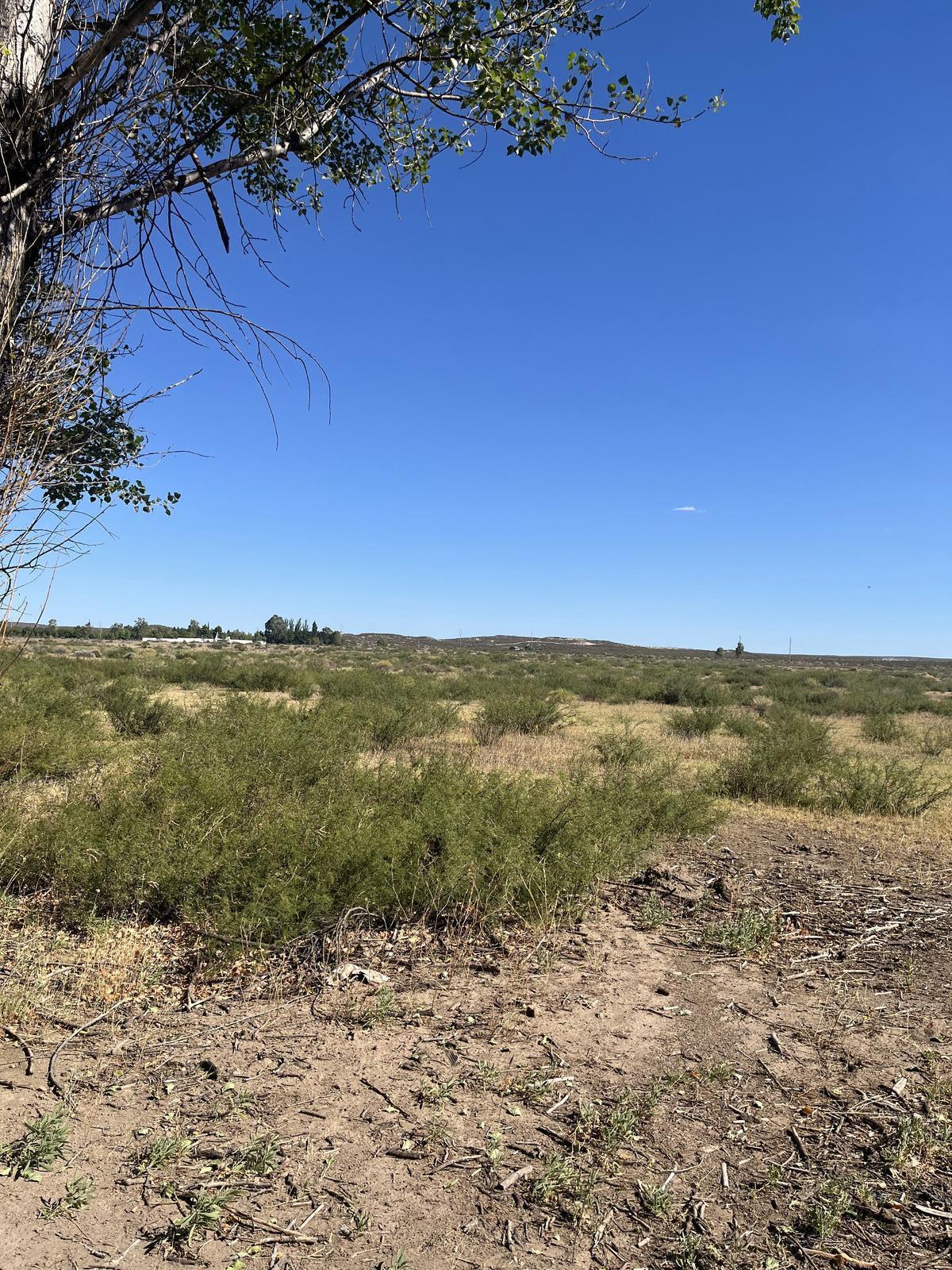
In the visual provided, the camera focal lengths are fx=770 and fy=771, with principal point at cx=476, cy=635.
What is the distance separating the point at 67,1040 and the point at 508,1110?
208 cm

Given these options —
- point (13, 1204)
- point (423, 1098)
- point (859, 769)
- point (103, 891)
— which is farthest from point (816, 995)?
point (859, 769)

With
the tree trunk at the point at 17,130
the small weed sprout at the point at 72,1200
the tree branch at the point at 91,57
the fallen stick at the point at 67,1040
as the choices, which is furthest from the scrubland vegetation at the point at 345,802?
the tree branch at the point at 91,57

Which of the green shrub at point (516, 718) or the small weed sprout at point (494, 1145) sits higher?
the green shrub at point (516, 718)

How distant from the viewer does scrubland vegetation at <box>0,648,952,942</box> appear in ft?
16.8

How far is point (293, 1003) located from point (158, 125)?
4561 millimetres

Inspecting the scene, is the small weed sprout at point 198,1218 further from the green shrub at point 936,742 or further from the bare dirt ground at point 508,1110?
the green shrub at point 936,742

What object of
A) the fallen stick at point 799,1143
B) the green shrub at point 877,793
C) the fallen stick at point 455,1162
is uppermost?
the green shrub at point 877,793

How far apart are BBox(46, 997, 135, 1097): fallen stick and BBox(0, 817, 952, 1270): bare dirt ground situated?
0.09 ft

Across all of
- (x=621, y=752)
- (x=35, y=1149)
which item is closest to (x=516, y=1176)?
(x=35, y=1149)

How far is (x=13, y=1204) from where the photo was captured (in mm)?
2678

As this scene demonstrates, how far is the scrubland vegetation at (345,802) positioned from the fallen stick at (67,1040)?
0.68 meters

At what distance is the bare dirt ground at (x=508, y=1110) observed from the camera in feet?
A: 8.74

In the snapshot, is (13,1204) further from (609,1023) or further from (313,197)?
(313,197)

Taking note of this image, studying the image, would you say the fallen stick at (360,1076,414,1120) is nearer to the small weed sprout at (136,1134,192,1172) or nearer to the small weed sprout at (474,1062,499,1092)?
the small weed sprout at (474,1062,499,1092)
